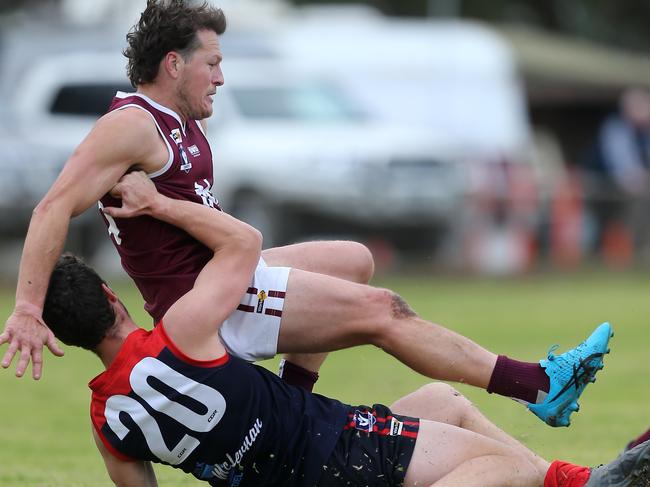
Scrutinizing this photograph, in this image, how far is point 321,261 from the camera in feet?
18.4

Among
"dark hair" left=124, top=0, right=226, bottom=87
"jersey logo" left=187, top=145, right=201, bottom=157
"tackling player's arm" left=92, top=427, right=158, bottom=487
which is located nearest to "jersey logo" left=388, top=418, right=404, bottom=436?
"tackling player's arm" left=92, top=427, right=158, bottom=487

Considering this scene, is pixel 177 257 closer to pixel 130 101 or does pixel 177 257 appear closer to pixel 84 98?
pixel 130 101

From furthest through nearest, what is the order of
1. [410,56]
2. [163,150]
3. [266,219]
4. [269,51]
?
[410,56] → [269,51] → [266,219] → [163,150]

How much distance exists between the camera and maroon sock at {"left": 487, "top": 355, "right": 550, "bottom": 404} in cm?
518

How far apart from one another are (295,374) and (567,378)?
1.16 metres

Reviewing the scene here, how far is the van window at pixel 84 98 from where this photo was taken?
18750 millimetres

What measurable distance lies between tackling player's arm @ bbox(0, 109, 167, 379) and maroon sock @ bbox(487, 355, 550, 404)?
1.54 m

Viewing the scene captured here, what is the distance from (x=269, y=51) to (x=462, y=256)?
414 centimetres

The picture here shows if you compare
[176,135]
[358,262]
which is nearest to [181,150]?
[176,135]

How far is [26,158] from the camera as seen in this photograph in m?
17.4

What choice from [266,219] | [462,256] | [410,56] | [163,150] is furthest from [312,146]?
[163,150]

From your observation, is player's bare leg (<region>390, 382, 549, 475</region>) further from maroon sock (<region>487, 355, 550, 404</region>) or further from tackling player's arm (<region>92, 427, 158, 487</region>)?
tackling player's arm (<region>92, 427, 158, 487</region>)

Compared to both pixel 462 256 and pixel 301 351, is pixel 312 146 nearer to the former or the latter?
pixel 462 256

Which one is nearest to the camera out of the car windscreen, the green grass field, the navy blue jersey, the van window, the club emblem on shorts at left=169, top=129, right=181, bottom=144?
the navy blue jersey
